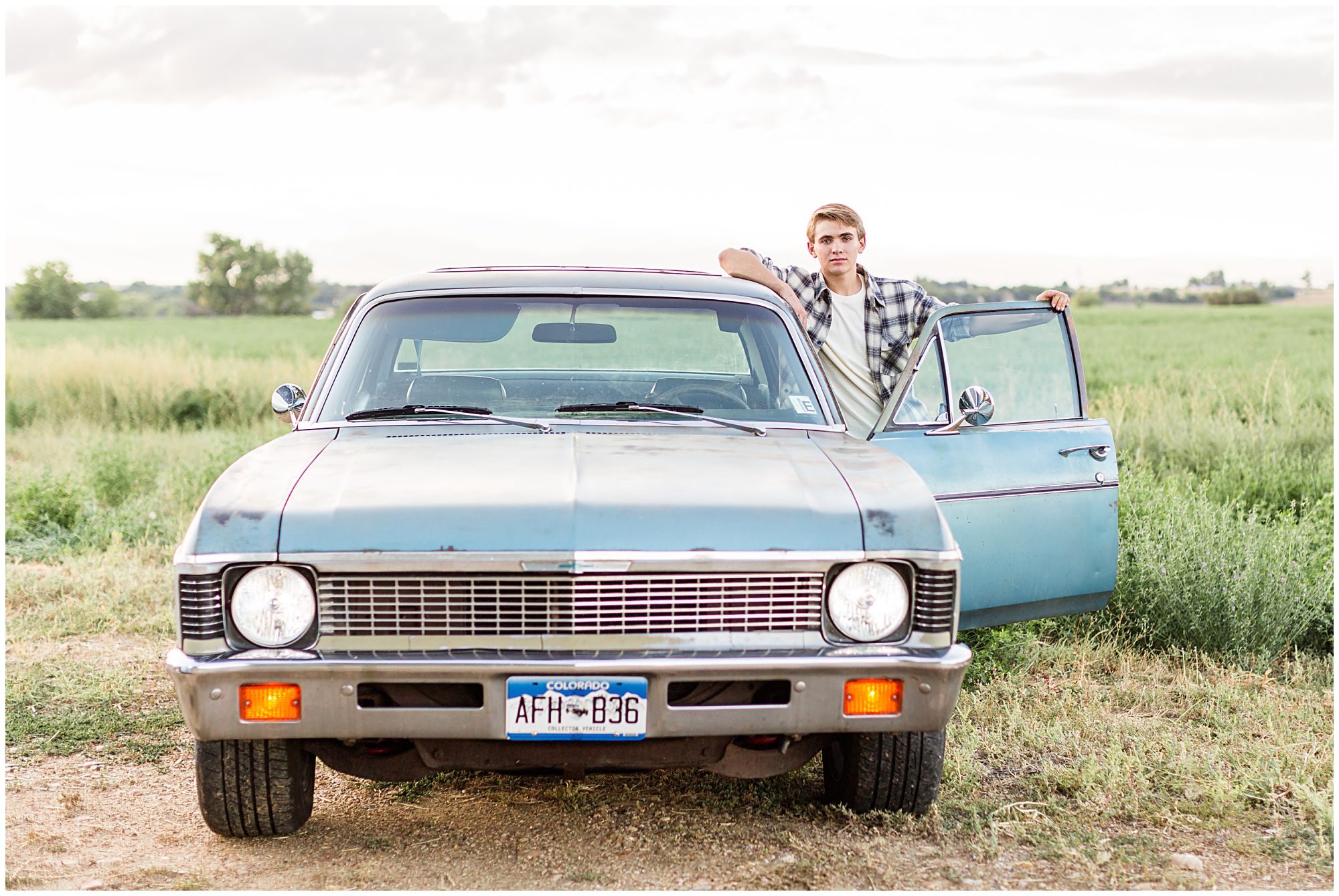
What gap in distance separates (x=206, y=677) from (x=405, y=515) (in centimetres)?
61

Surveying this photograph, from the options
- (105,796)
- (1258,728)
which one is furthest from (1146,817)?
(105,796)

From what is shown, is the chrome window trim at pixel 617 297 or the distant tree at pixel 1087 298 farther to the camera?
the distant tree at pixel 1087 298

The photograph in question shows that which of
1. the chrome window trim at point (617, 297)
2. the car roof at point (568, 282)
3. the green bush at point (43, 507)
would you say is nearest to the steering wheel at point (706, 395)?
the chrome window trim at point (617, 297)

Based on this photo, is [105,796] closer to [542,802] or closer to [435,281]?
[542,802]

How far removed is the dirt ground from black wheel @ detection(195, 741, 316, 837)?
9 cm

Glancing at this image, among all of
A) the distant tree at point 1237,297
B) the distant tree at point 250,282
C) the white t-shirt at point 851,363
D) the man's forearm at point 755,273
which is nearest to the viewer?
the man's forearm at point 755,273

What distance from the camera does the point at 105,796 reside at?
4016 millimetres

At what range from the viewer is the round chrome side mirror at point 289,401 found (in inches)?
168

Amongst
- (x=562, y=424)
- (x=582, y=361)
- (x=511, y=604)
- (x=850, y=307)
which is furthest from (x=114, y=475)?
(x=511, y=604)

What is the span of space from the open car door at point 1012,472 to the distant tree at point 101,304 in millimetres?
95251

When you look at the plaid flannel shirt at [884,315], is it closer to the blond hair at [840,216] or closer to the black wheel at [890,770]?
the blond hair at [840,216]

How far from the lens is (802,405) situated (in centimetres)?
412

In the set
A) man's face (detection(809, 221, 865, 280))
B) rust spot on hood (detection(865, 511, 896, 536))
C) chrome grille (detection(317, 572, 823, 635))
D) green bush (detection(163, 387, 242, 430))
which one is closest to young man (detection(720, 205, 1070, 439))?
man's face (detection(809, 221, 865, 280))

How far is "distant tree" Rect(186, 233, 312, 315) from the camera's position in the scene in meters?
102
